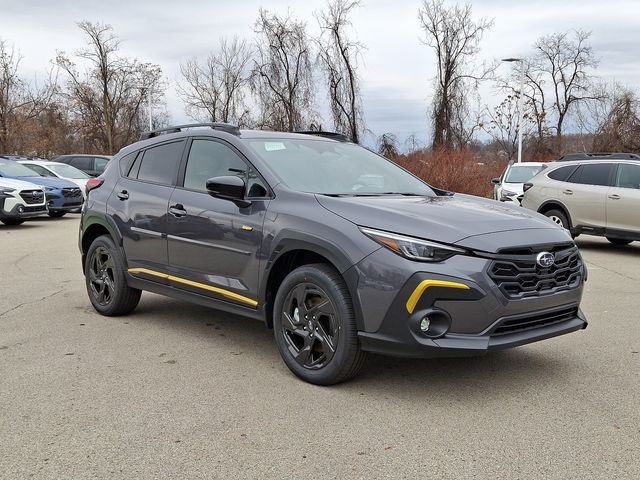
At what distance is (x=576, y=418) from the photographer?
3.61 meters

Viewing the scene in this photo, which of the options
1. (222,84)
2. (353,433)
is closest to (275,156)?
(353,433)

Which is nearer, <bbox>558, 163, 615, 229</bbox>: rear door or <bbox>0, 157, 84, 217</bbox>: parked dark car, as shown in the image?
<bbox>558, 163, 615, 229</bbox>: rear door

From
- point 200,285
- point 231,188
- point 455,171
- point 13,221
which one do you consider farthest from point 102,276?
point 455,171

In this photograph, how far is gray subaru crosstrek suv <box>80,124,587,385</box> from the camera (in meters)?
3.67

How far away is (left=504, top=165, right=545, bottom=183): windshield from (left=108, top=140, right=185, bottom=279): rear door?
13.2 metres

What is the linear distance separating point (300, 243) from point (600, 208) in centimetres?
874

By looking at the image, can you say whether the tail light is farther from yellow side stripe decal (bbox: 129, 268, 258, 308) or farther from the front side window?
the front side window

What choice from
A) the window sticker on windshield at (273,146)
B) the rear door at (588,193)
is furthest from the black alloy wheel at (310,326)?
the rear door at (588,193)

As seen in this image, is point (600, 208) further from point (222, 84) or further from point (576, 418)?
point (222, 84)

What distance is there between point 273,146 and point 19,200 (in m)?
12.1

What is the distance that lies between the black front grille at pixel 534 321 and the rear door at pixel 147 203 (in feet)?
9.34

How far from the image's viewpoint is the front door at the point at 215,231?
452 centimetres

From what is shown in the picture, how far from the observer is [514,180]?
17.1 m

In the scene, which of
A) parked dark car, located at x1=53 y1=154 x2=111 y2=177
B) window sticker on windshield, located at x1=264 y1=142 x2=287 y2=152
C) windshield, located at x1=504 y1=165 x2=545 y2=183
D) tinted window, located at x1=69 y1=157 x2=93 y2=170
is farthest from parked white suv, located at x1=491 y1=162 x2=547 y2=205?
tinted window, located at x1=69 y1=157 x2=93 y2=170
